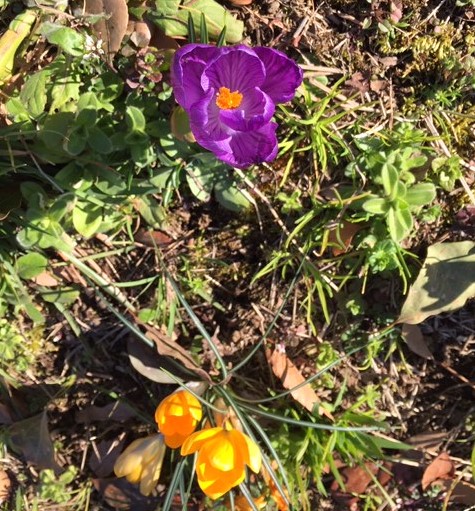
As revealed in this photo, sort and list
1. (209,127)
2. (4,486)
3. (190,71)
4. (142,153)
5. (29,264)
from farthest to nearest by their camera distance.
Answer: (4,486) < (29,264) < (142,153) < (209,127) < (190,71)

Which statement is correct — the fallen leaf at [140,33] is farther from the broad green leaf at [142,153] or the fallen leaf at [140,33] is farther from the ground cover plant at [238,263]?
the broad green leaf at [142,153]

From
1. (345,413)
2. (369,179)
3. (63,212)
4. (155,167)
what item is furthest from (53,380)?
(369,179)

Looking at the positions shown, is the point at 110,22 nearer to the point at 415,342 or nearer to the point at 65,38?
the point at 65,38

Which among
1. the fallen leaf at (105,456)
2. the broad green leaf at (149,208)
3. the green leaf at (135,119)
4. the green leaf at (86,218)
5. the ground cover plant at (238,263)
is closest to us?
the green leaf at (135,119)

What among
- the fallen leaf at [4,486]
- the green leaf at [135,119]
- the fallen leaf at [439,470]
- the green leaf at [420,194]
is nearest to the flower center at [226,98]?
the green leaf at [135,119]

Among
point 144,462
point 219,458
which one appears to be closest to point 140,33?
point 219,458

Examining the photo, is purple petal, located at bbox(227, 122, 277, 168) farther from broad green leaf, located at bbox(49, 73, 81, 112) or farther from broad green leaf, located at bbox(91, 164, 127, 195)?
broad green leaf, located at bbox(49, 73, 81, 112)
